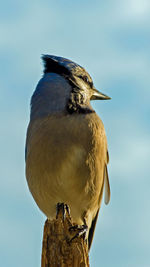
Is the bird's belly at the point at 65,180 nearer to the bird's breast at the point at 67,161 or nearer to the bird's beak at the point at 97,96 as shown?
the bird's breast at the point at 67,161

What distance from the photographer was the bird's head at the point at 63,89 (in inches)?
284

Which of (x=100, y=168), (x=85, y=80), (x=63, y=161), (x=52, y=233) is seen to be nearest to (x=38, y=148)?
(x=63, y=161)

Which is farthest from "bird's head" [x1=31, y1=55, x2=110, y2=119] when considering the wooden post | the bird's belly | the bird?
the wooden post

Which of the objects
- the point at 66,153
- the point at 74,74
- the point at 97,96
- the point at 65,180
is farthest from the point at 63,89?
the point at 65,180

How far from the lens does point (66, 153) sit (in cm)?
666

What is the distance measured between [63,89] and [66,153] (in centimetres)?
116

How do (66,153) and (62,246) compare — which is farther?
(66,153)

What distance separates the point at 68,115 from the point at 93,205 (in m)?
1.21

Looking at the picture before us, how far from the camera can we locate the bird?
22.0 ft

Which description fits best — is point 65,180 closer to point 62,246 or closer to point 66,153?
point 66,153

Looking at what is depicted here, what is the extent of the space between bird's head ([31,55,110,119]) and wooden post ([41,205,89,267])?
94.8 inches

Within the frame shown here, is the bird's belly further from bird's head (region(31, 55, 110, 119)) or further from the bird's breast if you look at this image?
bird's head (region(31, 55, 110, 119))

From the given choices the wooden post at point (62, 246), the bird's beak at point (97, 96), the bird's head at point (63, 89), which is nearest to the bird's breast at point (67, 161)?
the bird's head at point (63, 89)

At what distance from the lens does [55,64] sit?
7816 mm
